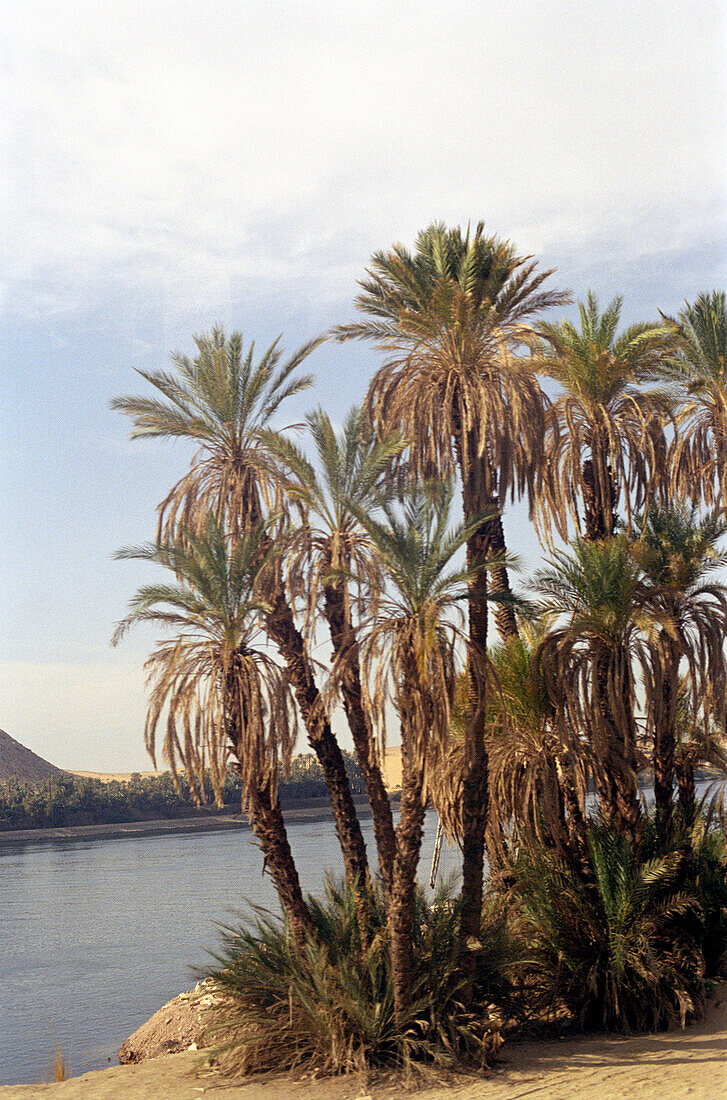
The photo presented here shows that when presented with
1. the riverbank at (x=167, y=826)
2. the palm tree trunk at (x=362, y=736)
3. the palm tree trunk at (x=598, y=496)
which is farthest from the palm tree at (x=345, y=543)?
the riverbank at (x=167, y=826)

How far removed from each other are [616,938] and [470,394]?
372 inches

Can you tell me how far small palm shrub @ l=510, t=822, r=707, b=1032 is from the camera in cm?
1648

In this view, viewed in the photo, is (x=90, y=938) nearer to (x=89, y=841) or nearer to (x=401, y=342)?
(x=401, y=342)

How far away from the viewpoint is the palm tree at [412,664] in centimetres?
1502

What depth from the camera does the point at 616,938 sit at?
54.5ft

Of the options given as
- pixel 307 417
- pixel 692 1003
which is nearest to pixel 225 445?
pixel 307 417

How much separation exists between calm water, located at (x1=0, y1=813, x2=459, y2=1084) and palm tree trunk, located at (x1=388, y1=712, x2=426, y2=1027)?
3499 mm

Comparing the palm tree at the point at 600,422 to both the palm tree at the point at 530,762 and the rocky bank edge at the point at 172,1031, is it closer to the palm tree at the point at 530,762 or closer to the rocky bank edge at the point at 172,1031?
the palm tree at the point at 530,762

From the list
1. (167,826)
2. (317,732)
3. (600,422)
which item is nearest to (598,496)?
(600,422)

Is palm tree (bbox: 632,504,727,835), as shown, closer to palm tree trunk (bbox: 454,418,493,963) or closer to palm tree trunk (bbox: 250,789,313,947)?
palm tree trunk (bbox: 454,418,493,963)

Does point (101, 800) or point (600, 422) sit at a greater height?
point (600, 422)

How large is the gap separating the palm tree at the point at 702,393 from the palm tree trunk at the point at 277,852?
14473 millimetres

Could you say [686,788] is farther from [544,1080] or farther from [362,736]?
[544,1080]

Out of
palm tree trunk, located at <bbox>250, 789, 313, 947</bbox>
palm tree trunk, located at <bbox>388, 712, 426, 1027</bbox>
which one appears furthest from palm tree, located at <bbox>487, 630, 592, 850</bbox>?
palm tree trunk, located at <bbox>250, 789, 313, 947</bbox>
